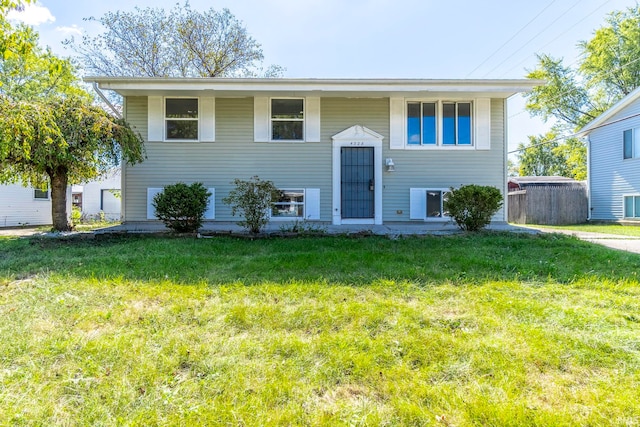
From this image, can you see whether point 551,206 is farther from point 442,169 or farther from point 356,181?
point 356,181

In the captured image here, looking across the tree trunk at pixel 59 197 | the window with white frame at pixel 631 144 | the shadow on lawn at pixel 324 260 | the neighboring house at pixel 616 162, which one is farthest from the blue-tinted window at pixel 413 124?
the window with white frame at pixel 631 144

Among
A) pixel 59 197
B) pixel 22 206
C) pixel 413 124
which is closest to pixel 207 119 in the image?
pixel 59 197

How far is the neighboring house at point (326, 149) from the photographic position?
8.24 m

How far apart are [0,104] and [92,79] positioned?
208 cm

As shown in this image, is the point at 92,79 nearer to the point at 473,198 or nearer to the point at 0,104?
the point at 0,104

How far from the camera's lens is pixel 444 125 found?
27.6ft

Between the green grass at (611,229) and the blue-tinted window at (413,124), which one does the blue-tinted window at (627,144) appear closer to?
the green grass at (611,229)

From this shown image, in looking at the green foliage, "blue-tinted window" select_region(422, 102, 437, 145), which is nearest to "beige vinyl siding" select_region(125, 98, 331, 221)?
the green foliage

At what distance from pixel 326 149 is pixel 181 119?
368cm

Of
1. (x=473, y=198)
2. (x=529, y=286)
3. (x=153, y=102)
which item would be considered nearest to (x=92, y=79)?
(x=153, y=102)

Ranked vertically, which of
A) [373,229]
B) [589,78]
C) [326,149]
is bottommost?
[373,229]

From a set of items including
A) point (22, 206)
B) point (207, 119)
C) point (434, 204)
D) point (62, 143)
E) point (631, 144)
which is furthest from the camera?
point (22, 206)

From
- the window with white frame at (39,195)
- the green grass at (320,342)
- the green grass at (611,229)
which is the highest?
the window with white frame at (39,195)

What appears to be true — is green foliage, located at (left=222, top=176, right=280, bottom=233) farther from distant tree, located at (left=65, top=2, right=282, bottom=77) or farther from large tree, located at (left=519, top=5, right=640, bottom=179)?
large tree, located at (left=519, top=5, right=640, bottom=179)
